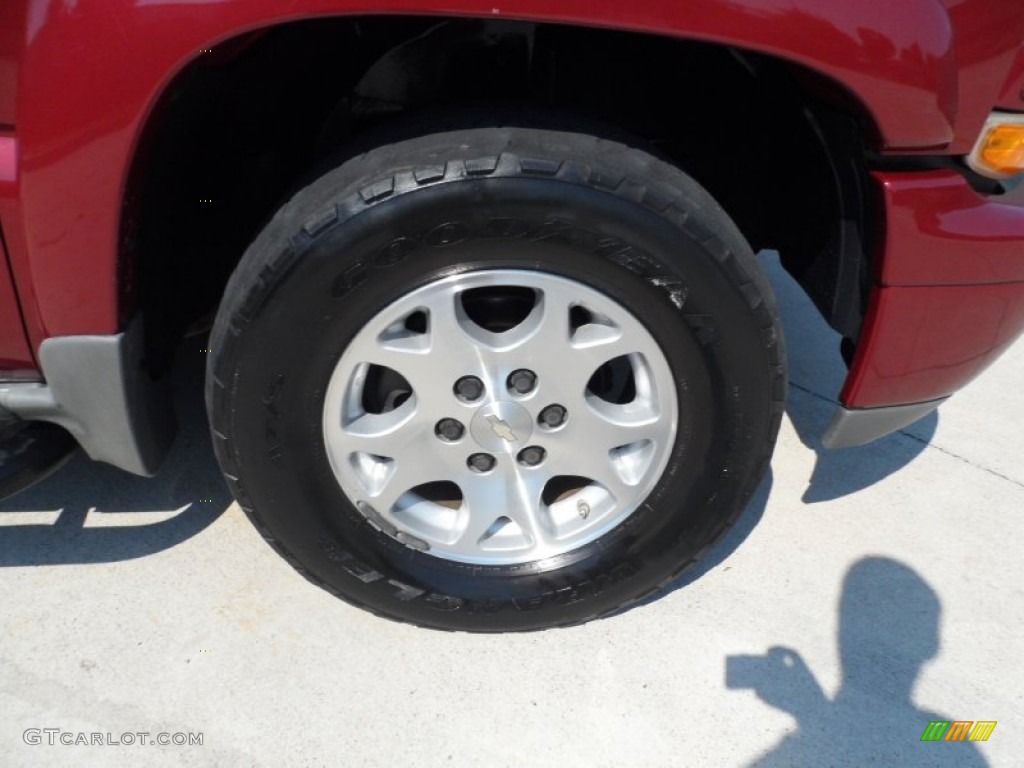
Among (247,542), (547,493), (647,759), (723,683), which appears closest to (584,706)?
(647,759)

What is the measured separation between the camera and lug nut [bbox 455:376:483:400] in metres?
1.76

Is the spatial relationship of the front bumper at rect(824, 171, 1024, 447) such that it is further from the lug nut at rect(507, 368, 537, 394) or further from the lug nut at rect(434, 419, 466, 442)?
the lug nut at rect(434, 419, 466, 442)

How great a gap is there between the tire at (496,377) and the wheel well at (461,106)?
232 millimetres

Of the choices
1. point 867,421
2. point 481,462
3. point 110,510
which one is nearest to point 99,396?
point 110,510

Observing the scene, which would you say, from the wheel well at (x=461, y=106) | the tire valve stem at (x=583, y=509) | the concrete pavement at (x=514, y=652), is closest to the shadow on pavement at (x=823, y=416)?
the concrete pavement at (x=514, y=652)

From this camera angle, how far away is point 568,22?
1396 mm

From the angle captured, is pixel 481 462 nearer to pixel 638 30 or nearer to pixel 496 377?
pixel 496 377

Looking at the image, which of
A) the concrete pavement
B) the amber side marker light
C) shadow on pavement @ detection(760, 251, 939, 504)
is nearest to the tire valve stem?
the concrete pavement

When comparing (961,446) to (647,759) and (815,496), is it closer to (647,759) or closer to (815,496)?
(815,496)

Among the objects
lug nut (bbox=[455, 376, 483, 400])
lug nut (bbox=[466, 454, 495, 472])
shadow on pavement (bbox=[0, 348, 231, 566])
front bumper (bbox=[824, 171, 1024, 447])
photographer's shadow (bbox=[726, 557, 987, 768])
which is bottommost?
photographer's shadow (bbox=[726, 557, 987, 768])

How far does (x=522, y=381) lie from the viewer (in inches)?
69.8

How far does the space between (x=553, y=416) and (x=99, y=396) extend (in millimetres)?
932

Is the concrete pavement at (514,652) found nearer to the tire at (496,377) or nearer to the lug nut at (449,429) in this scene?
the tire at (496,377)

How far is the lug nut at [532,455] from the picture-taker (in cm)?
186
